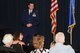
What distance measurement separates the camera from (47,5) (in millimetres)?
13039

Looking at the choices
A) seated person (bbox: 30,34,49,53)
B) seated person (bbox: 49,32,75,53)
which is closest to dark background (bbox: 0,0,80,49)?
seated person (bbox: 30,34,49,53)

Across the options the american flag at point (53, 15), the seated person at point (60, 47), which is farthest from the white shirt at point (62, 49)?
the american flag at point (53, 15)

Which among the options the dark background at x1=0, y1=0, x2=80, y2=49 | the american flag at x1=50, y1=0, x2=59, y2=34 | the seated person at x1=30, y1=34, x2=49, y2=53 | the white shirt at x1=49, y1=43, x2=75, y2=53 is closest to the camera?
the white shirt at x1=49, y1=43, x2=75, y2=53

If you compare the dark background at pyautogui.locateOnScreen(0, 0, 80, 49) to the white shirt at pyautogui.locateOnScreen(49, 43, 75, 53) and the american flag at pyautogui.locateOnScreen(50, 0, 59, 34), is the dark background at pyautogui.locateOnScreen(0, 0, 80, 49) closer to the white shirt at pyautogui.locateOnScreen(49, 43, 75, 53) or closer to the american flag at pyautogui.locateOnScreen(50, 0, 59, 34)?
the american flag at pyautogui.locateOnScreen(50, 0, 59, 34)

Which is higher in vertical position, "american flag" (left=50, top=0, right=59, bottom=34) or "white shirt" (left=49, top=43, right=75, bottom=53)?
"american flag" (left=50, top=0, right=59, bottom=34)

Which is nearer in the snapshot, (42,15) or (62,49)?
(62,49)

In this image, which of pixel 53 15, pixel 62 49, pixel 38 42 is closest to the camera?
pixel 62 49

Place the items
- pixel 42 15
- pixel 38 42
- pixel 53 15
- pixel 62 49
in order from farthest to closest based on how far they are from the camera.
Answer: pixel 42 15 → pixel 53 15 → pixel 38 42 → pixel 62 49

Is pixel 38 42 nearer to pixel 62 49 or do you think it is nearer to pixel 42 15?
pixel 62 49

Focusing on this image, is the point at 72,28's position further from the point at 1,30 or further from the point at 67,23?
the point at 1,30

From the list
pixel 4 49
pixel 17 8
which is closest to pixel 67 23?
pixel 17 8

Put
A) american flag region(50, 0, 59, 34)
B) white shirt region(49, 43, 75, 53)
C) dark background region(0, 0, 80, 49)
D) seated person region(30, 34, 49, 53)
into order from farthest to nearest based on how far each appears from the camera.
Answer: dark background region(0, 0, 80, 49) → american flag region(50, 0, 59, 34) → seated person region(30, 34, 49, 53) → white shirt region(49, 43, 75, 53)

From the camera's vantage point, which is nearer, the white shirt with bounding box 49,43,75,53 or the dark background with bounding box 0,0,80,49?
the white shirt with bounding box 49,43,75,53

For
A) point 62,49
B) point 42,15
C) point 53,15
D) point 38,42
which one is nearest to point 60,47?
point 62,49
